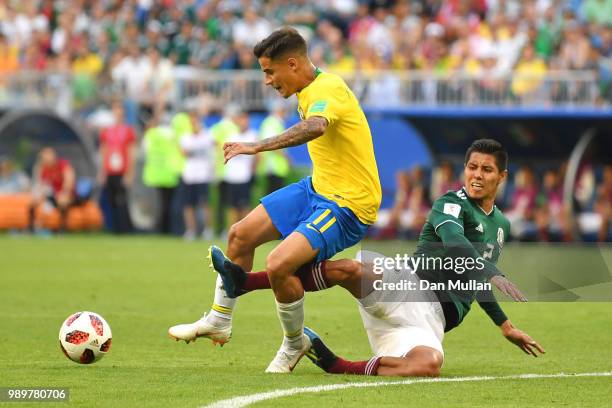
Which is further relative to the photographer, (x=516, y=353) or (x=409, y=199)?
(x=409, y=199)

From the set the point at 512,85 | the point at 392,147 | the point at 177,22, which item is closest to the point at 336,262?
the point at 512,85

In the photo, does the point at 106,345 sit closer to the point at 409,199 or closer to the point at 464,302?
the point at 464,302

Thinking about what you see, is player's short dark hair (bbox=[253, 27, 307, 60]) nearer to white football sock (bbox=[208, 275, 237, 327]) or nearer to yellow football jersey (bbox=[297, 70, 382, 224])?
yellow football jersey (bbox=[297, 70, 382, 224])

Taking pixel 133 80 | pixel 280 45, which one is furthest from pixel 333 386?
pixel 133 80

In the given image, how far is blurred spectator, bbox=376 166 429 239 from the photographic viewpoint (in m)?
22.2

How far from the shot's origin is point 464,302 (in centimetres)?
842

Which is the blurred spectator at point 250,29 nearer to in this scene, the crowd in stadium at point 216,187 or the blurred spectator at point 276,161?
the blurred spectator at point 276,161

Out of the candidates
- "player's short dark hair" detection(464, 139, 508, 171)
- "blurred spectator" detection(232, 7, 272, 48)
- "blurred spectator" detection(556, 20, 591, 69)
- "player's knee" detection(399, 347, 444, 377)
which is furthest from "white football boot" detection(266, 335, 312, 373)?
"blurred spectator" detection(232, 7, 272, 48)

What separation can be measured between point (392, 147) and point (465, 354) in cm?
1339

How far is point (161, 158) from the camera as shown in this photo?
76.2ft

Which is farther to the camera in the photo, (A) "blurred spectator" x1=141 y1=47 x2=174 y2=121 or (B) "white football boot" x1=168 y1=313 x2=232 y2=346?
(A) "blurred spectator" x1=141 y1=47 x2=174 y2=121

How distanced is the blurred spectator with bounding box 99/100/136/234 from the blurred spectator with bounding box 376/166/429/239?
4.77 meters

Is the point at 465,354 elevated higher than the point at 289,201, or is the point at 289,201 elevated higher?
the point at 289,201

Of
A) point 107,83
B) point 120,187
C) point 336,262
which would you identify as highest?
point 336,262
